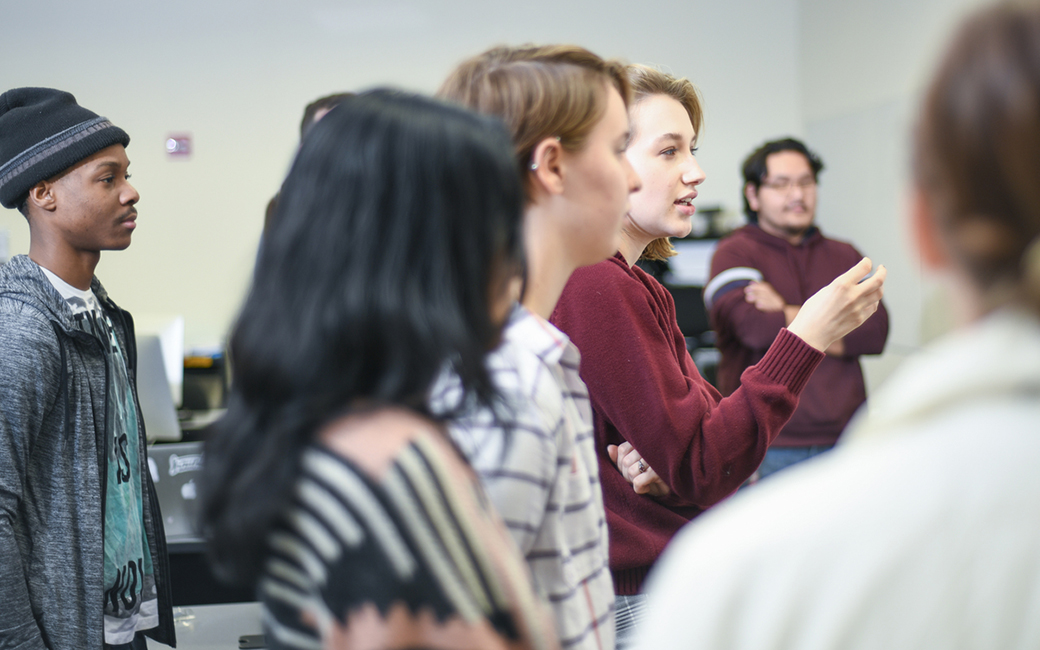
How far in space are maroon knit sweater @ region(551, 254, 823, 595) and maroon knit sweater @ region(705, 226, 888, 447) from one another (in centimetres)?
157

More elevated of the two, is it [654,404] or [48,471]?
[654,404]

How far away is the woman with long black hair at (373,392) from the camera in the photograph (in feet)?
1.76

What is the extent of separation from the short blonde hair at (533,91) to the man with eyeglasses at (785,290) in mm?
1884

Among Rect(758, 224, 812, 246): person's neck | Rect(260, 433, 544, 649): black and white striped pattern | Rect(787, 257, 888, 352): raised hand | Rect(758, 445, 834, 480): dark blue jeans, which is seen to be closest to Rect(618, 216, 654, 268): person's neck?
Rect(787, 257, 888, 352): raised hand

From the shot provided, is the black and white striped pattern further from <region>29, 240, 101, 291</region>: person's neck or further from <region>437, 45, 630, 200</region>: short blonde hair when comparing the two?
<region>29, 240, 101, 291</region>: person's neck

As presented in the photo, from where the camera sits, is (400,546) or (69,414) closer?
(400,546)

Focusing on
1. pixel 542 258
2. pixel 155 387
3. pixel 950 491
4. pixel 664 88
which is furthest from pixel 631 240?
pixel 155 387

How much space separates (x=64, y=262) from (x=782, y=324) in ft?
6.76

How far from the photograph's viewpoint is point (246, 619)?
10.7ft

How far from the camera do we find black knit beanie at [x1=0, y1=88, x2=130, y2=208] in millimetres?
1758

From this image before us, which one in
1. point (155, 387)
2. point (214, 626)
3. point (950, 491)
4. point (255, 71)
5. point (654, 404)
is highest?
point (255, 71)

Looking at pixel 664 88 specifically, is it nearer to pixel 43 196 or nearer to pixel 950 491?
pixel 950 491

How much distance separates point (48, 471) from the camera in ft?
5.05

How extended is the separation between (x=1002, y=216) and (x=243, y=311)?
1.69ft
